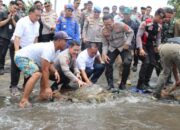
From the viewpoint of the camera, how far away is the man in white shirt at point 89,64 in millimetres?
7950

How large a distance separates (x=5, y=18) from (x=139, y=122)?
523 cm

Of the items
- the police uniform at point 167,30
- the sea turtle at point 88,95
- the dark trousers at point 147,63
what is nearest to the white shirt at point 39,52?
the sea turtle at point 88,95

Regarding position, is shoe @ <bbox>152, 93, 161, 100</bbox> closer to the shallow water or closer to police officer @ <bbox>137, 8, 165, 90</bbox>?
the shallow water

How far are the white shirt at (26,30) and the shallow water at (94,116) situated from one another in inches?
53.7

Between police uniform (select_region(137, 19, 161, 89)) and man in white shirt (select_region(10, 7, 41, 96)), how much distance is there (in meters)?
2.22

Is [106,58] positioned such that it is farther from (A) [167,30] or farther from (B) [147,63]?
(A) [167,30]

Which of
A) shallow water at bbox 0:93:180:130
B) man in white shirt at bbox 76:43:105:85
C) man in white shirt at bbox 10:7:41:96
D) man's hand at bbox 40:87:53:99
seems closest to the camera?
shallow water at bbox 0:93:180:130

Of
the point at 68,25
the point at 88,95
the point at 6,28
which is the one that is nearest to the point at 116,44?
the point at 68,25

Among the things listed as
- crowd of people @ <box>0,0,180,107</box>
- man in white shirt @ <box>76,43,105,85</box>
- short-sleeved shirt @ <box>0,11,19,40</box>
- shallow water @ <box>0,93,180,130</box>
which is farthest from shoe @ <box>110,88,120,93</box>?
short-sleeved shirt @ <box>0,11,19,40</box>

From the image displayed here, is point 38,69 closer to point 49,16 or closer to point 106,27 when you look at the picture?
point 106,27

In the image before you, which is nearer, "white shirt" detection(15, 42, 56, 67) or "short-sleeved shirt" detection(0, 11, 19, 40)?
"white shirt" detection(15, 42, 56, 67)

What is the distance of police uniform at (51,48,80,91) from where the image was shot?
741 cm

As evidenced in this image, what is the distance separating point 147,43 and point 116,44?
0.70 meters

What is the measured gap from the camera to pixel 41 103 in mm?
6969
